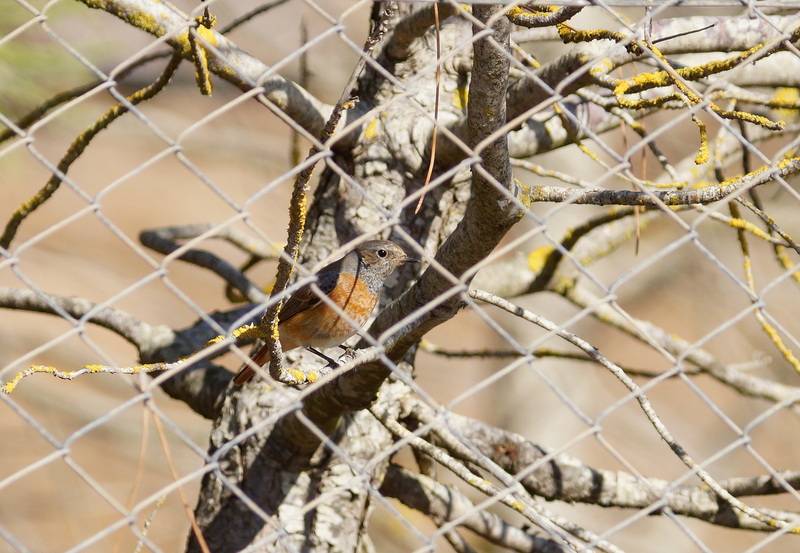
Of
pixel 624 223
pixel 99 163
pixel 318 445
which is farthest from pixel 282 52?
pixel 318 445

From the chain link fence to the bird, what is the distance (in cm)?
7

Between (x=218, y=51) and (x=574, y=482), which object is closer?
(x=218, y=51)

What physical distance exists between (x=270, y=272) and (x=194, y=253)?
7224mm

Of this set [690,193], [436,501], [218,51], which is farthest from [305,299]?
[690,193]

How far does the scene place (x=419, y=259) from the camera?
3.43m

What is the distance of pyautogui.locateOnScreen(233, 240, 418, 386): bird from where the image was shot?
3.40 m

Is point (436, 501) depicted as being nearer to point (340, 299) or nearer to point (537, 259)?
point (340, 299)

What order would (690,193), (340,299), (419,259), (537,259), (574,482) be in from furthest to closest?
(537,259), (340,299), (419,259), (574,482), (690,193)

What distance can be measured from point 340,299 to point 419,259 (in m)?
0.40

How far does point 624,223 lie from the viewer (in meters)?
4.13

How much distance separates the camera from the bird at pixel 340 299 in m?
3.40

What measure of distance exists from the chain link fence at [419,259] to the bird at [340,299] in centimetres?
7

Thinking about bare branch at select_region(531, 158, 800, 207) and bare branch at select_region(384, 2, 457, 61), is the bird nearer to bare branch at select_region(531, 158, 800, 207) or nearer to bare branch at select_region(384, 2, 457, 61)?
bare branch at select_region(384, 2, 457, 61)

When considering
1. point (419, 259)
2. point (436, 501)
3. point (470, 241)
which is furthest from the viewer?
point (419, 259)
